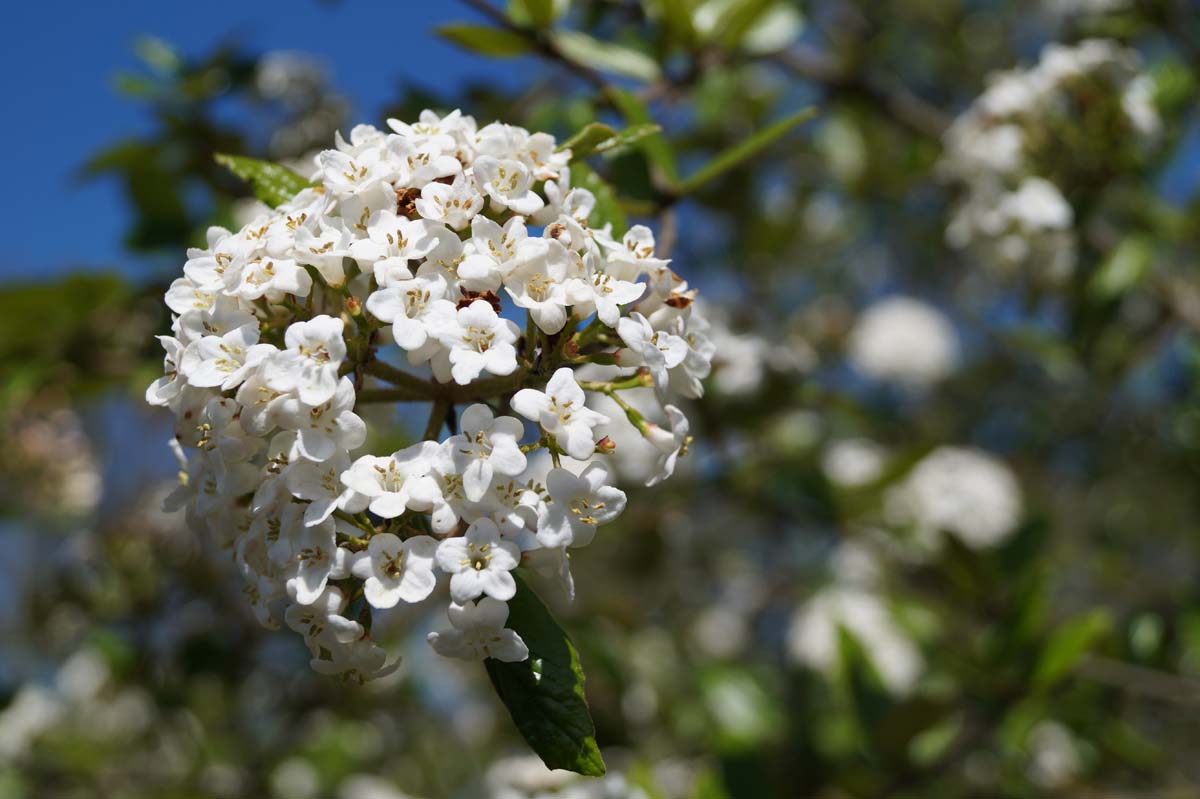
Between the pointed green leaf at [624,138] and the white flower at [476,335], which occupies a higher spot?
the pointed green leaf at [624,138]

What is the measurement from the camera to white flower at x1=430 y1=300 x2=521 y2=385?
1091 mm

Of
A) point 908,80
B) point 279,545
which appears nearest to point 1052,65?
point 279,545

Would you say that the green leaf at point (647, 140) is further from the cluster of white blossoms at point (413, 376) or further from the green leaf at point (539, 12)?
the cluster of white blossoms at point (413, 376)

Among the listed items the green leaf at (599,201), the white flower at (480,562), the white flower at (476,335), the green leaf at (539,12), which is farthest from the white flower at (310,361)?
the green leaf at (539,12)

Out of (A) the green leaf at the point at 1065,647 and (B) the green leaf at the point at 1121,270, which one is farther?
(B) the green leaf at the point at 1121,270

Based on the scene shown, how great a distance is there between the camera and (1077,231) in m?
2.50

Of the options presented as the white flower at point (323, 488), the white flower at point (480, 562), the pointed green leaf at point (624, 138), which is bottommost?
the white flower at point (480, 562)

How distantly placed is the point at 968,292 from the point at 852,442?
74.1 inches

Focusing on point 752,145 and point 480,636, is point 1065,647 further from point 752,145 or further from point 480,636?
point 480,636

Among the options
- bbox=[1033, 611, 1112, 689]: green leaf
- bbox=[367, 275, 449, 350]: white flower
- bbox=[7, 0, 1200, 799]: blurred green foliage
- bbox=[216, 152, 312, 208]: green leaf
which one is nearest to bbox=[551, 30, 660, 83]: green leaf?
bbox=[7, 0, 1200, 799]: blurred green foliage

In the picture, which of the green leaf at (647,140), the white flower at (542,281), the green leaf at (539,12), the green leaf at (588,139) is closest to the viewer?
the white flower at (542,281)

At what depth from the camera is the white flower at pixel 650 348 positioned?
1.15 m

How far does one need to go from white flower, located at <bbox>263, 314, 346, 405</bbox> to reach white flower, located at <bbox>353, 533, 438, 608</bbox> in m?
0.18

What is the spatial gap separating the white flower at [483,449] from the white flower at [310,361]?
0.50 feet
